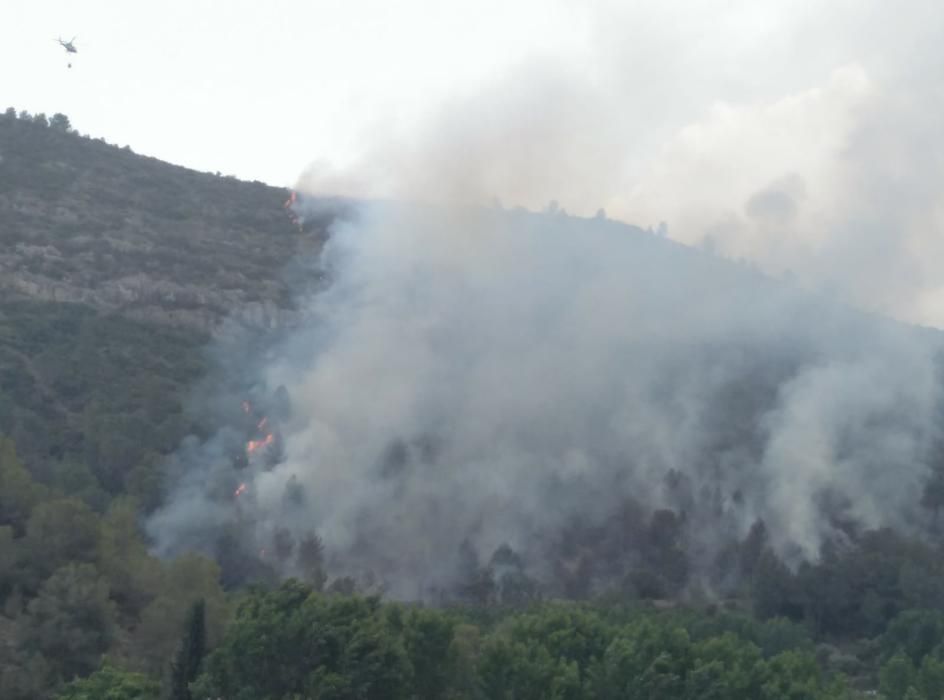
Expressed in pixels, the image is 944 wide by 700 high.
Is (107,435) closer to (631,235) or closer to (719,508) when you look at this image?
(719,508)

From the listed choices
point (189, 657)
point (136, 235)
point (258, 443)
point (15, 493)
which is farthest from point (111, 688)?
point (136, 235)

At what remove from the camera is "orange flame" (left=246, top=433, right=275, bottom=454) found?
7612 cm

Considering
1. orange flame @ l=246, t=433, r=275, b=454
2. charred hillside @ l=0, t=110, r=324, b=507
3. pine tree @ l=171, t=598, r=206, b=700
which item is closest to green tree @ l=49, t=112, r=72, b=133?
charred hillside @ l=0, t=110, r=324, b=507

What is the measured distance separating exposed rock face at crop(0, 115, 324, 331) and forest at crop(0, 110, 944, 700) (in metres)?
0.51

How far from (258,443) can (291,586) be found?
4135cm

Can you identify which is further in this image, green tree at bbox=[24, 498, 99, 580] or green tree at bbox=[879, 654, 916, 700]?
green tree at bbox=[879, 654, 916, 700]

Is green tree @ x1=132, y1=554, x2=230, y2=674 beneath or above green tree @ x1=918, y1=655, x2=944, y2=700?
beneath

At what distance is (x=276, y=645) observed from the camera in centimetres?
3400

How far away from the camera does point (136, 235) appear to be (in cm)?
10312

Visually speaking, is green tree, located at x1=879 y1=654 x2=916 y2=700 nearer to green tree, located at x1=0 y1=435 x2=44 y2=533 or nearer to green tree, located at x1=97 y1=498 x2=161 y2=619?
green tree, located at x1=97 y1=498 x2=161 y2=619

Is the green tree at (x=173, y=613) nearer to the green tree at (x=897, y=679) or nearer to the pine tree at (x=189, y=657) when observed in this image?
the pine tree at (x=189, y=657)

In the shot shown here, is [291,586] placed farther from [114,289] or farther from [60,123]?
[60,123]

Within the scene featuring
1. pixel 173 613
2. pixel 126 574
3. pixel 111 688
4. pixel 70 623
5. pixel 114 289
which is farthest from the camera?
pixel 114 289

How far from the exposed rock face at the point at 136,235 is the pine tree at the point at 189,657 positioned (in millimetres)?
56257
